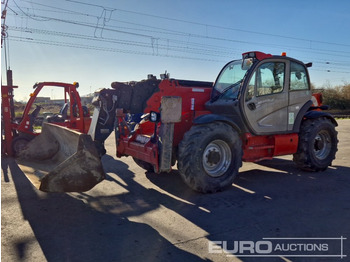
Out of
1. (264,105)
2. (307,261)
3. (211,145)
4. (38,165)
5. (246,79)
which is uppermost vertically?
(246,79)

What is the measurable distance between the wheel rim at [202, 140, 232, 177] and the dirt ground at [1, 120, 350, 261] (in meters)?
0.40

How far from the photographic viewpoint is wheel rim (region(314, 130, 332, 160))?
672 centimetres

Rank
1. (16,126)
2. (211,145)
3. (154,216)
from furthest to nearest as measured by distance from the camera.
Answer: (16,126), (211,145), (154,216)

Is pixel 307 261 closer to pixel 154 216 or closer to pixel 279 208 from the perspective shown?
pixel 279 208

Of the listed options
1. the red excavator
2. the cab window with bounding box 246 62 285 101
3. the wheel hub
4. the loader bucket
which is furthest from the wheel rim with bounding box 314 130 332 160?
the red excavator

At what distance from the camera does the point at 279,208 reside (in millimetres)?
4355

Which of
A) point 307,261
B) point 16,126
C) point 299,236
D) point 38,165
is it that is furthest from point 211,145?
point 16,126

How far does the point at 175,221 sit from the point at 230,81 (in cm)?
324

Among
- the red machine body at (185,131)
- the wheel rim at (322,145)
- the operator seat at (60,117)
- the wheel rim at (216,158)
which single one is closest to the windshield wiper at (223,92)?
the red machine body at (185,131)

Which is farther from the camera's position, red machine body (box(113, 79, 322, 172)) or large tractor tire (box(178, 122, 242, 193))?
red machine body (box(113, 79, 322, 172))

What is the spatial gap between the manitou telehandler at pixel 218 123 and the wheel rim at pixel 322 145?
21 mm

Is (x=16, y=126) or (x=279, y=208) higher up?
(x=16, y=126)

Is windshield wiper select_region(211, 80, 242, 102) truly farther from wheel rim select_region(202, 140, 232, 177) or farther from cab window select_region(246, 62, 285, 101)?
wheel rim select_region(202, 140, 232, 177)

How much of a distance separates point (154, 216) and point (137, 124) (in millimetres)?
2420
